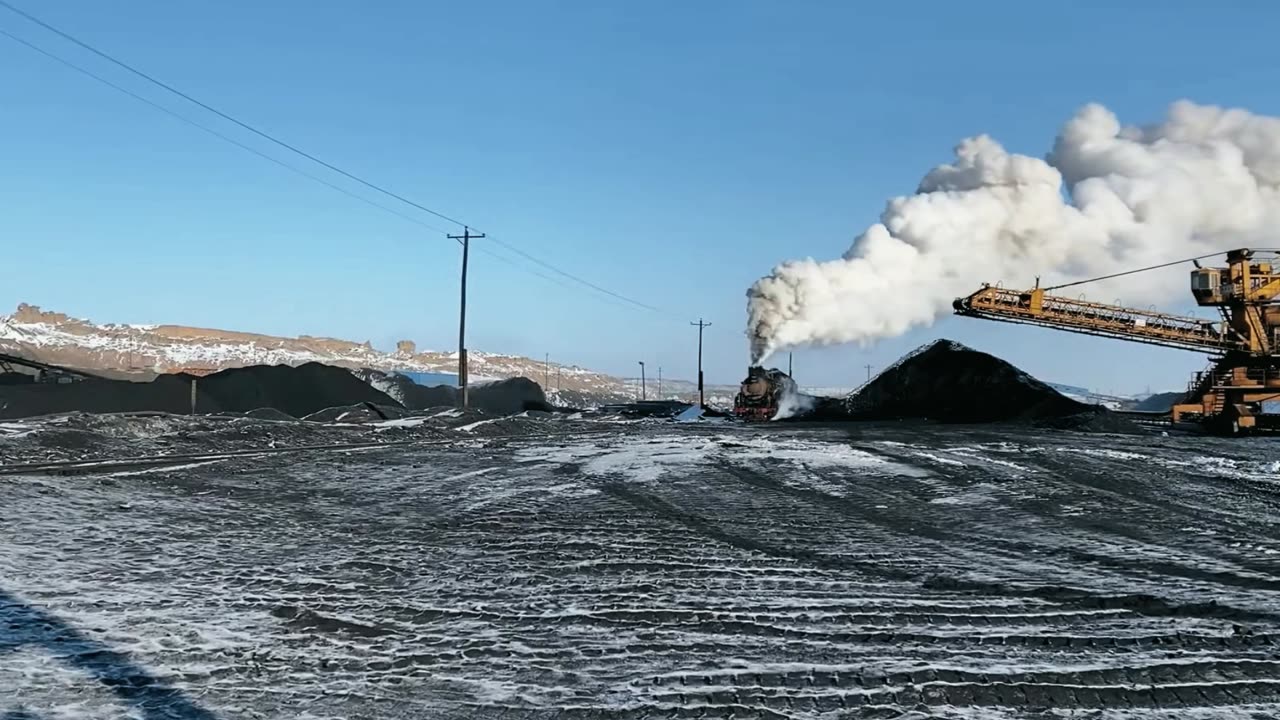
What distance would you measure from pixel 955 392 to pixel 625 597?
38823 mm

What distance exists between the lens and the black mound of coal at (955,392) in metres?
39.6

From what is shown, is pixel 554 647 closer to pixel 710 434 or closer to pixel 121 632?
pixel 121 632

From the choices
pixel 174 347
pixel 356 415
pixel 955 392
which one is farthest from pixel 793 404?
pixel 174 347

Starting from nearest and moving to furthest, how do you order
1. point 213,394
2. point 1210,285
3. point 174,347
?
1. point 1210,285
2. point 213,394
3. point 174,347

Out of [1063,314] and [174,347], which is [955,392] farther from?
[174,347]

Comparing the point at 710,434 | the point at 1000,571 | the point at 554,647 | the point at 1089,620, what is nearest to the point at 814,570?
the point at 1000,571

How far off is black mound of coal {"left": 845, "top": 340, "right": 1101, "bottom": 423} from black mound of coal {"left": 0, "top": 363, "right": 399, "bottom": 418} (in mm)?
23558

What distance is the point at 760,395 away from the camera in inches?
1617

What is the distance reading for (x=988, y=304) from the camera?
3616cm

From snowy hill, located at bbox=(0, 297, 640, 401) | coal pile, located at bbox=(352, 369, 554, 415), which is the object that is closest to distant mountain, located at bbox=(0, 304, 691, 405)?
snowy hill, located at bbox=(0, 297, 640, 401)

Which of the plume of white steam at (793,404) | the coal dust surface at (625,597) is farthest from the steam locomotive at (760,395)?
the coal dust surface at (625,597)

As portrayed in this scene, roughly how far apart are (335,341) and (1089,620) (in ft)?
668

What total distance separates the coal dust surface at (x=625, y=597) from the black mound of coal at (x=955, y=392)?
24.7 metres

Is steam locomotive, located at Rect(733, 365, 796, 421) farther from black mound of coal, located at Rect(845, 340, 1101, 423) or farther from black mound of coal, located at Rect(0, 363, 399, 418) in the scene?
black mound of coal, located at Rect(0, 363, 399, 418)
